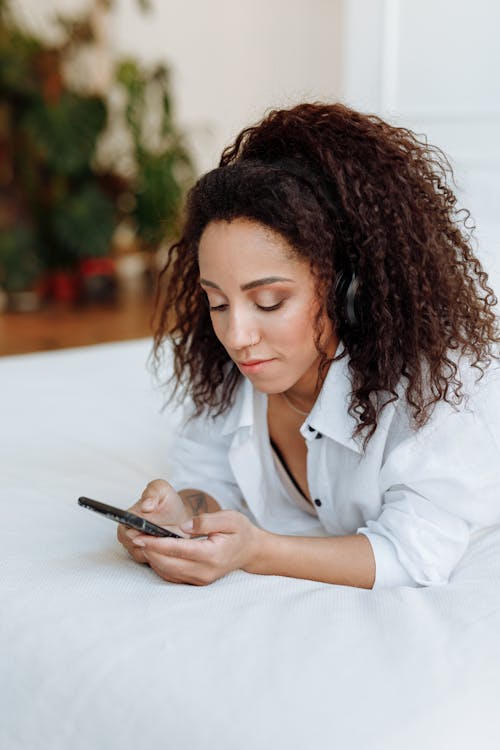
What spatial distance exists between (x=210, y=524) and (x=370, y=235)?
0.40 m

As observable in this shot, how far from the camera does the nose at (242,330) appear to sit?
123 centimetres

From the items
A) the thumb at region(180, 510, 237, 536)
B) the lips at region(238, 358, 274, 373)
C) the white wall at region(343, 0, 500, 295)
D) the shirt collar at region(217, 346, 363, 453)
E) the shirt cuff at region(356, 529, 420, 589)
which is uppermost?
the white wall at region(343, 0, 500, 295)

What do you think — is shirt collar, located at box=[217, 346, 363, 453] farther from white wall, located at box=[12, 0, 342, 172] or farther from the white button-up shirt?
white wall, located at box=[12, 0, 342, 172]

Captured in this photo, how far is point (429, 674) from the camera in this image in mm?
959

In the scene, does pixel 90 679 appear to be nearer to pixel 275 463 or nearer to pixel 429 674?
pixel 429 674

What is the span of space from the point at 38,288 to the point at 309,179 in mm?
4752

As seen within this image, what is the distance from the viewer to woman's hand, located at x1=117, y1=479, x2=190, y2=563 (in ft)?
4.22

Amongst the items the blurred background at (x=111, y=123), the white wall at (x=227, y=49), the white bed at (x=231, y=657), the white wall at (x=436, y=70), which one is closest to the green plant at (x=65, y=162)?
the blurred background at (x=111, y=123)

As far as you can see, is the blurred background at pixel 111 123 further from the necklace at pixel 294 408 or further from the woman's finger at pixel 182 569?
the woman's finger at pixel 182 569

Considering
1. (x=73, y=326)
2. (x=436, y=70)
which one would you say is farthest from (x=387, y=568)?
(x=73, y=326)

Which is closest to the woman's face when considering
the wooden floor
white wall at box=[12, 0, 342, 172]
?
the wooden floor

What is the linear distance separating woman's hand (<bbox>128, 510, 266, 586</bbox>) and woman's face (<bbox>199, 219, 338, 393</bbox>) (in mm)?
208

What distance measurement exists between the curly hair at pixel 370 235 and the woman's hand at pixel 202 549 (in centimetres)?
24

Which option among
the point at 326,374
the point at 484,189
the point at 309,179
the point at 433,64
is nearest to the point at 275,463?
the point at 326,374
